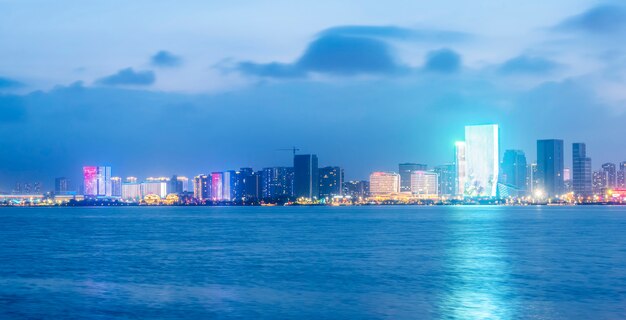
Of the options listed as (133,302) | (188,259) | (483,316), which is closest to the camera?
(483,316)

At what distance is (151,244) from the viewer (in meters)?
67.9

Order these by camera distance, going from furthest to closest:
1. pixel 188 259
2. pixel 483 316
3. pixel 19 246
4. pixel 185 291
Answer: pixel 19 246 < pixel 188 259 < pixel 185 291 < pixel 483 316

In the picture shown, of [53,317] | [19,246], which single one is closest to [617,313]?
[53,317]

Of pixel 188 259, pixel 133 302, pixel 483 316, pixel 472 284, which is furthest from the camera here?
pixel 188 259

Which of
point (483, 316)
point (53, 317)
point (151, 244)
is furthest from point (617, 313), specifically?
point (151, 244)

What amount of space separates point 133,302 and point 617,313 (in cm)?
2046

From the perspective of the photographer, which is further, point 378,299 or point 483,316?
point 378,299

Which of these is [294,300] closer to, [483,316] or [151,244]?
[483,316]

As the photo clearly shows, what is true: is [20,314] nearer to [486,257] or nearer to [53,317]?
[53,317]

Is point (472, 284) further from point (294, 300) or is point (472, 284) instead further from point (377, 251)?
→ point (377, 251)

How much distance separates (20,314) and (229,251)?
2896 cm

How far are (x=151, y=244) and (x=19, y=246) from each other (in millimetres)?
11770

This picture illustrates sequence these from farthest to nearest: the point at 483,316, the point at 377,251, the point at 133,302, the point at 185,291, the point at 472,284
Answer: the point at 377,251, the point at 472,284, the point at 185,291, the point at 133,302, the point at 483,316

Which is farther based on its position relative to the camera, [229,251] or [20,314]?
[229,251]
